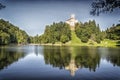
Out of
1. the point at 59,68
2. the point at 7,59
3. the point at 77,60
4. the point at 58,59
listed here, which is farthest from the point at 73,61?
the point at 7,59

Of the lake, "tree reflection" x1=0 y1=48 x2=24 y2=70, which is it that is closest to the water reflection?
the lake

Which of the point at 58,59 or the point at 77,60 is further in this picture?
the point at 58,59

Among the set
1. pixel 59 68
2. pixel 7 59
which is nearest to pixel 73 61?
pixel 59 68

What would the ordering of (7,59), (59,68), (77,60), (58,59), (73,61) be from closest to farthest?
(59,68)
(73,61)
(77,60)
(7,59)
(58,59)

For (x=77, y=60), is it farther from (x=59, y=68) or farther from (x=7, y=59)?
(x=7, y=59)

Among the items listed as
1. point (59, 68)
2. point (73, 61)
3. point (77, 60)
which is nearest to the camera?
point (59, 68)

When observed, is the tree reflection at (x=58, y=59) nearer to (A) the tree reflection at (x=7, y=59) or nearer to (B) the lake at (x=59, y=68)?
(B) the lake at (x=59, y=68)

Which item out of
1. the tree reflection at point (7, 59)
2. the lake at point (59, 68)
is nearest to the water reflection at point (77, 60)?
the lake at point (59, 68)

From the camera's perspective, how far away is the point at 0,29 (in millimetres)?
168000

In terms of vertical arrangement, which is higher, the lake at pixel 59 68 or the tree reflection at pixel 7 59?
the tree reflection at pixel 7 59

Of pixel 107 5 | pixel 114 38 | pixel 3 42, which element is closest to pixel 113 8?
pixel 107 5

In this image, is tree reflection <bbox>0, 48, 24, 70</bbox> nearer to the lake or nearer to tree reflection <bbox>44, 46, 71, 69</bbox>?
the lake

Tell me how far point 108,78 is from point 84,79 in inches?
102

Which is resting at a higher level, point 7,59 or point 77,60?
point 7,59
